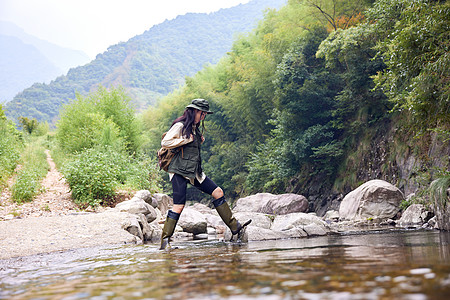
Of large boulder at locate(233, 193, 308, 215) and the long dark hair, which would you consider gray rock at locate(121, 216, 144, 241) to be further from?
large boulder at locate(233, 193, 308, 215)

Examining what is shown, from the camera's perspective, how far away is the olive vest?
541 cm

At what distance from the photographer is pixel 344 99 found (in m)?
19.0

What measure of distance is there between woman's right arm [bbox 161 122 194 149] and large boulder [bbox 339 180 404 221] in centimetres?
762

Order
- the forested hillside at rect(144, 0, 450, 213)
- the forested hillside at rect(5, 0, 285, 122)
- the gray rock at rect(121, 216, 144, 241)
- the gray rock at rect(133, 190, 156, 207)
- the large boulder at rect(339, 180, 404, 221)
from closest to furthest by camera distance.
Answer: the gray rock at rect(121, 216, 144, 241)
the forested hillside at rect(144, 0, 450, 213)
the large boulder at rect(339, 180, 404, 221)
the gray rock at rect(133, 190, 156, 207)
the forested hillside at rect(5, 0, 285, 122)

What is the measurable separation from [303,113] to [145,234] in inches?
602

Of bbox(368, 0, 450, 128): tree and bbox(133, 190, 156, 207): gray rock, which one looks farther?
bbox(133, 190, 156, 207): gray rock

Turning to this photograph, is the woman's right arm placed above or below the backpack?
above

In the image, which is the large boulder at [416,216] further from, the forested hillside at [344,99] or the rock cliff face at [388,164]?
the rock cliff face at [388,164]

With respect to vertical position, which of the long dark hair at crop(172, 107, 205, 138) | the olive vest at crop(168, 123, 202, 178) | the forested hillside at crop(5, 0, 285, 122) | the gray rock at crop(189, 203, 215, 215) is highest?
the forested hillside at crop(5, 0, 285, 122)

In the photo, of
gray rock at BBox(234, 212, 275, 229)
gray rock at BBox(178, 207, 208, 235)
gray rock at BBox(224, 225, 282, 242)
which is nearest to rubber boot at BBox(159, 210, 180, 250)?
gray rock at BBox(224, 225, 282, 242)

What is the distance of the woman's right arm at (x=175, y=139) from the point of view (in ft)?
17.6

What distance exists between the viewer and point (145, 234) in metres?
8.62

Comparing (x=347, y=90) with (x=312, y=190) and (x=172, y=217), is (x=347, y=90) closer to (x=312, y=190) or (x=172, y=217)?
(x=312, y=190)

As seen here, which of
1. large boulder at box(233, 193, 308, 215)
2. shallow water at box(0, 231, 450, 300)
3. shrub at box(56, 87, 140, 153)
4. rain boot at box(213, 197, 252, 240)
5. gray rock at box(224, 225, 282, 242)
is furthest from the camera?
shrub at box(56, 87, 140, 153)
